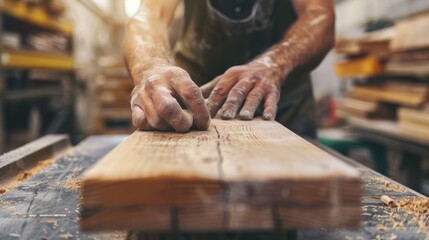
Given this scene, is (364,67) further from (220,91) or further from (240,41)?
(220,91)

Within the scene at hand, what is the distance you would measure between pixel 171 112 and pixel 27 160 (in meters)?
1.02

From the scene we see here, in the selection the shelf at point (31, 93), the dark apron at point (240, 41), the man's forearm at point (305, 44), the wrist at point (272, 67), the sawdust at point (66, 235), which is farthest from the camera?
the shelf at point (31, 93)

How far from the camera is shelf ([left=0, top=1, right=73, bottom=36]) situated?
4.20 meters

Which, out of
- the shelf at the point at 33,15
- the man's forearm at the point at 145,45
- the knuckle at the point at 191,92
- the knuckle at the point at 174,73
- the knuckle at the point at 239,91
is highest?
the shelf at the point at 33,15

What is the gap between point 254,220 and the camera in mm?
791

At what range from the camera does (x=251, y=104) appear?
157cm

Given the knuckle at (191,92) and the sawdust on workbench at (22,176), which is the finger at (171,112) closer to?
the knuckle at (191,92)

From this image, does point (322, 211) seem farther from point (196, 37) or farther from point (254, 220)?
point (196, 37)

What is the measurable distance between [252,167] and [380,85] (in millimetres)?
4325

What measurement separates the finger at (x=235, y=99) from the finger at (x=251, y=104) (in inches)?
0.9

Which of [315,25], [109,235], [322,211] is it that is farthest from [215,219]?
[315,25]

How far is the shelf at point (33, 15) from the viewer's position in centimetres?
420

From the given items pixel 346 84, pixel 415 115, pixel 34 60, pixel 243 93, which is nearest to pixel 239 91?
pixel 243 93

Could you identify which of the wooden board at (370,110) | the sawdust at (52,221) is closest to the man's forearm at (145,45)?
→ the sawdust at (52,221)
